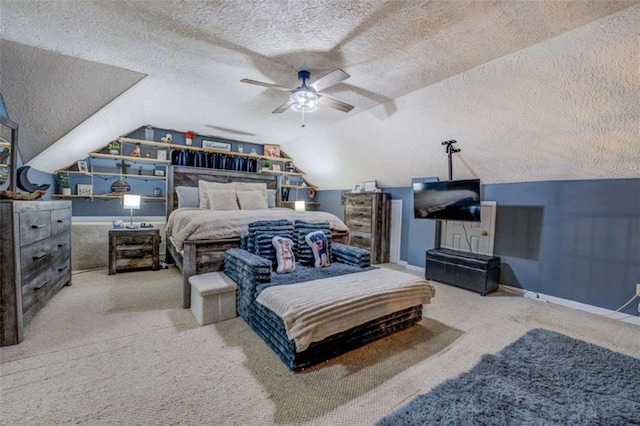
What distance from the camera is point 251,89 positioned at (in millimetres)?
3291

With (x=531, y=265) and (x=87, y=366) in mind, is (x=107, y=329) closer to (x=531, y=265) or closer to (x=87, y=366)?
(x=87, y=366)

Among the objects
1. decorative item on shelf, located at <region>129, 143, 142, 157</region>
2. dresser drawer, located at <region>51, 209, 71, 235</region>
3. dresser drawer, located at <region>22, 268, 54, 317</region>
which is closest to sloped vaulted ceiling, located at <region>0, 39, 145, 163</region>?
dresser drawer, located at <region>51, 209, 71, 235</region>

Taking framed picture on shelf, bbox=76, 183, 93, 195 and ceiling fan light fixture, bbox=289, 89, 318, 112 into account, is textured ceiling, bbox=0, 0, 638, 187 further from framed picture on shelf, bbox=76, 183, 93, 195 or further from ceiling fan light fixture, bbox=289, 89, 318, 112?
framed picture on shelf, bbox=76, 183, 93, 195

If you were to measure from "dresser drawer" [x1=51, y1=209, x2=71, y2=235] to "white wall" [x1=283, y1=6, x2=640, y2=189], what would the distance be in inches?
154

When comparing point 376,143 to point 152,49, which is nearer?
point 152,49

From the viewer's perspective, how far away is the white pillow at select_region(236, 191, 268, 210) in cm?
452

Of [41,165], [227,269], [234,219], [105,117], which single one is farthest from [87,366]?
[41,165]

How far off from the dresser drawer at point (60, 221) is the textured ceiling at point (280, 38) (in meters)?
0.85

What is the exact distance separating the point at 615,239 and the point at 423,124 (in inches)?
96.7

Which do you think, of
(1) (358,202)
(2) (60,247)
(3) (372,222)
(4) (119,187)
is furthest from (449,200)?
(4) (119,187)

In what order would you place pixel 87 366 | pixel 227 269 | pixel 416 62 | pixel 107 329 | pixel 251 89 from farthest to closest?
pixel 251 89, pixel 227 269, pixel 416 62, pixel 107 329, pixel 87 366

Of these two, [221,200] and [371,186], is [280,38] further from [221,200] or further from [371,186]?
[371,186]

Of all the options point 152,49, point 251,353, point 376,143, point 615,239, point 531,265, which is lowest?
point 251,353

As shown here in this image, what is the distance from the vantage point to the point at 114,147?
4469 millimetres
